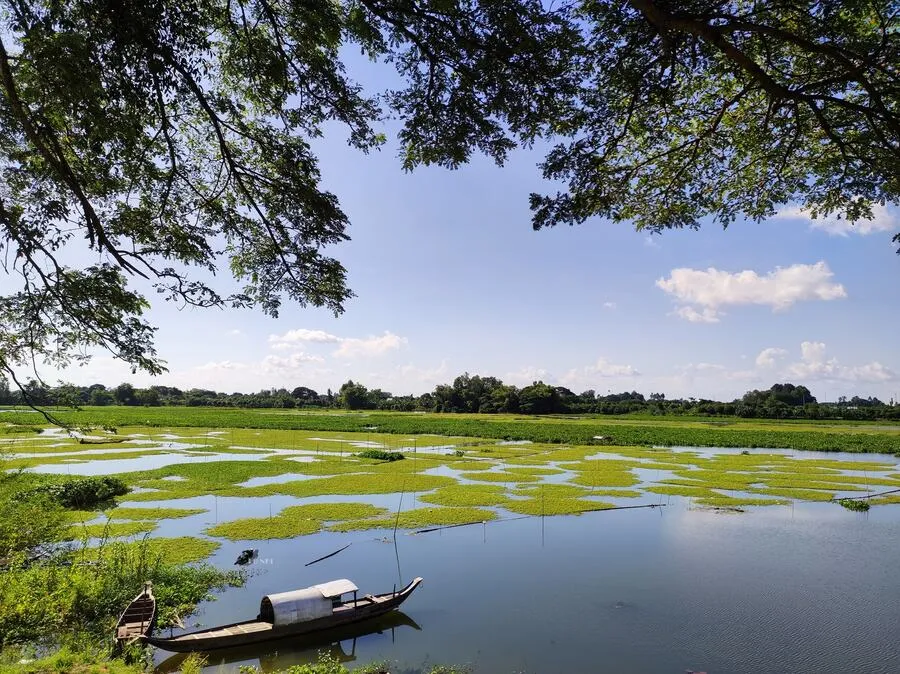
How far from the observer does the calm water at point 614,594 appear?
6.99 meters

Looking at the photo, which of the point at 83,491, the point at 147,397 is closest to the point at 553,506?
the point at 83,491

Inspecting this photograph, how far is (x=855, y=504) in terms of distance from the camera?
15.0 m

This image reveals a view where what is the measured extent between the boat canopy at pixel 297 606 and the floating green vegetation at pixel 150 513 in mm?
7293

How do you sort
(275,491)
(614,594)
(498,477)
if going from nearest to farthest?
(614,594) < (275,491) < (498,477)

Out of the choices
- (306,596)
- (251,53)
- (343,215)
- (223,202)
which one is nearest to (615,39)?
(343,215)

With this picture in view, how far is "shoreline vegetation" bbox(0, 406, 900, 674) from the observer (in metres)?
7.42

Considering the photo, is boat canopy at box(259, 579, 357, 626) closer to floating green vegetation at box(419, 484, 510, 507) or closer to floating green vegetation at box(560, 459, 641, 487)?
floating green vegetation at box(419, 484, 510, 507)

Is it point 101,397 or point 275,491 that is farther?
point 101,397

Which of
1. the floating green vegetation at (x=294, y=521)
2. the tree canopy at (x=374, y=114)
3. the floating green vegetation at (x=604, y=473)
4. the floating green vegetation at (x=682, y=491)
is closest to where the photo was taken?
the tree canopy at (x=374, y=114)

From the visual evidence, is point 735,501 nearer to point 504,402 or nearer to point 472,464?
point 472,464

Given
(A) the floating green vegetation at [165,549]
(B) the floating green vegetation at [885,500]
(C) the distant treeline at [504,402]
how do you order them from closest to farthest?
(A) the floating green vegetation at [165,549] → (B) the floating green vegetation at [885,500] → (C) the distant treeline at [504,402]

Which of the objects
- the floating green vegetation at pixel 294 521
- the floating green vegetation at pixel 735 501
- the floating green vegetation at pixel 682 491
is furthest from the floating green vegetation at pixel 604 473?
the floating green vegetation at pixel 294 521

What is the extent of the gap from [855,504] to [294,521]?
15.1 metres

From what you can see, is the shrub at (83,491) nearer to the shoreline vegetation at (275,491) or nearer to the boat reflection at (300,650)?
the shoreline vegetation at (275,491)
